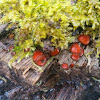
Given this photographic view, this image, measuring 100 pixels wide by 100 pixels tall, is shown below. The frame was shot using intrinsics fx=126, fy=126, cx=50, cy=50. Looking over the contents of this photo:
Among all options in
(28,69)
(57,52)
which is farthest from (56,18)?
(28,69)

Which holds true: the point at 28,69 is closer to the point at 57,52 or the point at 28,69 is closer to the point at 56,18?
the point at 57,52

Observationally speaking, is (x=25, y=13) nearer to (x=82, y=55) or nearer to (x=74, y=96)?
(x=82, y=55)

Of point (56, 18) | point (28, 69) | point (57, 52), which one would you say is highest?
point (56, 18)

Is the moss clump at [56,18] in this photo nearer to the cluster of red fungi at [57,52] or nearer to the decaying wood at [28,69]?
the cluster of red fungi at [57,52]

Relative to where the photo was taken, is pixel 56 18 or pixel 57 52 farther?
pixel 57 52

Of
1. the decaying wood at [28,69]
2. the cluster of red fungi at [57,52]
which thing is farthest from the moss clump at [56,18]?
the decaying wood at [28,69]

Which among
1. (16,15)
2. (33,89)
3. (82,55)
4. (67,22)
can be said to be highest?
(16,15)

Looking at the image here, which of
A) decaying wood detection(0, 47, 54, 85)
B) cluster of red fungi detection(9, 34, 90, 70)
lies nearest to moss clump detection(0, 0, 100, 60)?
cluster of red fungi detection(9, 34, 90, 70)

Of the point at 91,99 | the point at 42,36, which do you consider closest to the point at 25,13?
the point at 42,36
